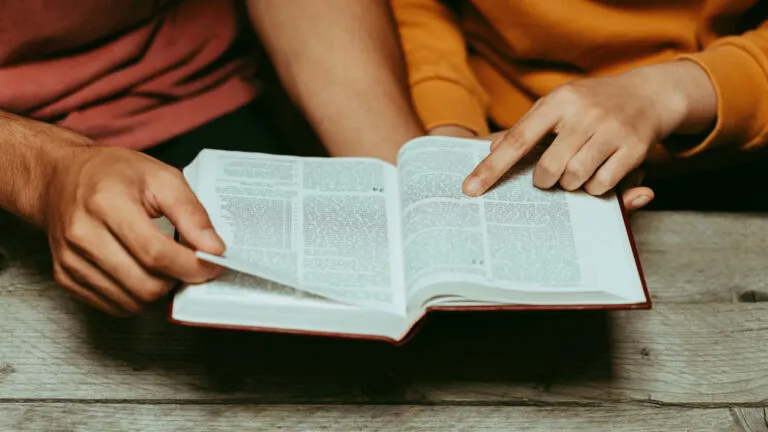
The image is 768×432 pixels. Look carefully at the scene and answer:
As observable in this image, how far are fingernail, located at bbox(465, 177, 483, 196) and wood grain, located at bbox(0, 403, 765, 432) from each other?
21 cm

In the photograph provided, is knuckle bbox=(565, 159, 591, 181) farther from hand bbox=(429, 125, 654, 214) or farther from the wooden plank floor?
the wooden plank floor

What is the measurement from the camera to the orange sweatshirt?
2.79 feet

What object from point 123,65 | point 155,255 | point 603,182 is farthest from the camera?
point 123,65

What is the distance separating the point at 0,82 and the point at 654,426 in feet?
2.49

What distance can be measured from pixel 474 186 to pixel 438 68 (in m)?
0.30

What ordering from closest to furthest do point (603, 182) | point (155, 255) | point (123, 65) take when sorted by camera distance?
1. point (155, 255)
2. point (603, 182)
3. point (123, 65)

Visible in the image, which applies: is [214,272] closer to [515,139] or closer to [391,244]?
[391,244]

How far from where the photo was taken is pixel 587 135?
2.43 ft

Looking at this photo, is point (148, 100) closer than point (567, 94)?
No

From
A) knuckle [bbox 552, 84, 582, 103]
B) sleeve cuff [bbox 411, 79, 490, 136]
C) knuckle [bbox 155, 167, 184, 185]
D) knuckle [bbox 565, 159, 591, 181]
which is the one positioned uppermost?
knuckle [bbox 155, 167, 184, 185]

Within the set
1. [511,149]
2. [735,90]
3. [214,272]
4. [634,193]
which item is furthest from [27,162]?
[735,90]

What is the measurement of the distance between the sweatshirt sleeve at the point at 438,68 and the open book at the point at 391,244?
170 millimetres

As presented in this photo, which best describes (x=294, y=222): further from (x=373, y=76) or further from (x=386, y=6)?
(x=386, y=6)

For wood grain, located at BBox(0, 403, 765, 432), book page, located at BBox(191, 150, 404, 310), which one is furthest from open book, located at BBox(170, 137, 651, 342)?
wood grain, located at BBox(0, 403, 765, 432)
